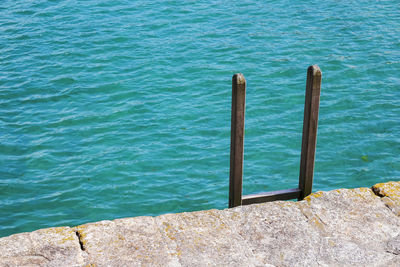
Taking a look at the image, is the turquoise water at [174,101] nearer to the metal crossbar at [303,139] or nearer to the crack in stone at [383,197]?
the metal crossbar at [303,139]

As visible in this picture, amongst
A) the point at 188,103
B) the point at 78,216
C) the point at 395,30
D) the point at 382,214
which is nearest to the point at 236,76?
the point at 382,214

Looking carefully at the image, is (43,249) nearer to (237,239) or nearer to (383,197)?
(237,239)

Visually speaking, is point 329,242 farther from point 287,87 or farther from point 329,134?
point 287,87

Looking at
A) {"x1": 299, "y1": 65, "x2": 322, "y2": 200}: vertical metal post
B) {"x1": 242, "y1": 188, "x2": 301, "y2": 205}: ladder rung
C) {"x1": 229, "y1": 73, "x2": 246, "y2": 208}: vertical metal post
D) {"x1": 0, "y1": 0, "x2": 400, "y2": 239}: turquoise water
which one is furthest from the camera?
{"x1": 0, "y1": 0, "x2": 400, "y2": 239}: turquoise water

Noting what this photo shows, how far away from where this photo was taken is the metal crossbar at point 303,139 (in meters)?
5.43

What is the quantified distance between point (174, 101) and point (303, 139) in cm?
710

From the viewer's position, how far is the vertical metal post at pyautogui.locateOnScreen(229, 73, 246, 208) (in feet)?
17.6

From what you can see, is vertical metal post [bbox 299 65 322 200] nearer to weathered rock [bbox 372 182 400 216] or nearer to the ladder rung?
the ladder rung

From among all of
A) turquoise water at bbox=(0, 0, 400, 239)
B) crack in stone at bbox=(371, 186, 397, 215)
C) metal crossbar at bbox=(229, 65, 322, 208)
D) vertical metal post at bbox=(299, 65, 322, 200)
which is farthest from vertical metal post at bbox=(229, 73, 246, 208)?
turquoise water at bbox=(0, 0, 400, 239)

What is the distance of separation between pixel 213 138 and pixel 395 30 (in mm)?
9121

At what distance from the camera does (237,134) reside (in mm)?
5574

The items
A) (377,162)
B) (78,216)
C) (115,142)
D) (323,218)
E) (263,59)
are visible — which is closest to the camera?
(323,218)

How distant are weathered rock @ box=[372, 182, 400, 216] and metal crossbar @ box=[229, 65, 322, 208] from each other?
32.4 inches

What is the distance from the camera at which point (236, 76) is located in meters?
5.32
